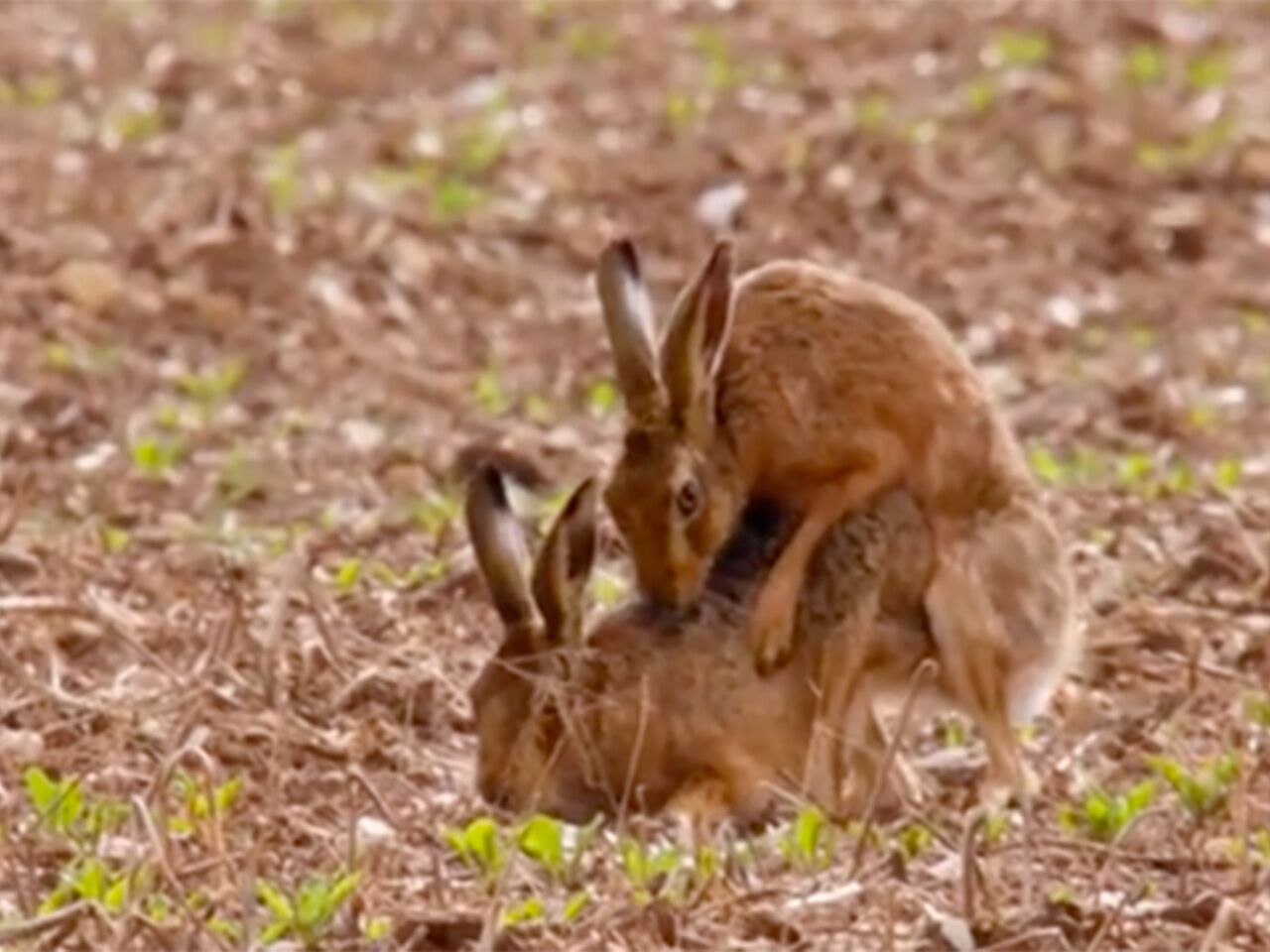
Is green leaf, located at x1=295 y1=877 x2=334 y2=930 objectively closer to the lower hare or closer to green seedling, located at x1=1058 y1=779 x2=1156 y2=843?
the lower hare

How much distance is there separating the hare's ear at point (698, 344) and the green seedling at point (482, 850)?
1.22 meters

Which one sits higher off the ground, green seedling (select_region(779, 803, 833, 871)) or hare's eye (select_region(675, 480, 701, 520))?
hare's eye (select_region(675, 480, 701, 520))

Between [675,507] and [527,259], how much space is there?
17.3 feet

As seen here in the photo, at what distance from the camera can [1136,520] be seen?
9.43 meters

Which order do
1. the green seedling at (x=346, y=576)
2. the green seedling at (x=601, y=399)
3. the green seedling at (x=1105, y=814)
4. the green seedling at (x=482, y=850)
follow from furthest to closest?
the green seedling at (x=601, y=399)
the green seedling at (x=346, y=576)
the green seedling at (x=1105, y=814)
the green seedling at (x=482, y=850)

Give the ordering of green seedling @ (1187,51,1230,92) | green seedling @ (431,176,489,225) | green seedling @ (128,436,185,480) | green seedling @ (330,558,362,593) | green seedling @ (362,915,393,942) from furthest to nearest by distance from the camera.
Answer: green seedling @ (1187,51,1230,92), green seedling @ (431,176,489,225), green seedling @ (128,436,185,480), green seedling @ (330,558,362,593), green seedling @ (362,915,393,942)

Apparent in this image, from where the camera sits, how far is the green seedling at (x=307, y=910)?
19.4 feet

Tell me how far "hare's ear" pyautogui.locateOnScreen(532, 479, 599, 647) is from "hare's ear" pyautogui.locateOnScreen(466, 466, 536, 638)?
0.12ft

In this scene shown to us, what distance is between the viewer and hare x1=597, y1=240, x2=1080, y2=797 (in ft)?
24.2

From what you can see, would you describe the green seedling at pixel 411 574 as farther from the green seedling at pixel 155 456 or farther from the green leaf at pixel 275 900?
the green leaf at pixel 275 900

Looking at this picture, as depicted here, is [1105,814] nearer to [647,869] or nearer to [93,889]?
[647,869]

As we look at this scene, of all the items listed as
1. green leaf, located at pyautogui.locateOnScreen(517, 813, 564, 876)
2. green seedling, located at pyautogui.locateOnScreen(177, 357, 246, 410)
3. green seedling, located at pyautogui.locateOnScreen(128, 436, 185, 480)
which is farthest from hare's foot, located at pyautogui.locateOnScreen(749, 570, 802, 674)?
green seedling, located at pyautogui.locateOnScreen(177, 357, 246, 410)

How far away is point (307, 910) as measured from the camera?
233 inches

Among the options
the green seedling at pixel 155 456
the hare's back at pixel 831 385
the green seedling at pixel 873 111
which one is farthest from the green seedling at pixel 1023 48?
the hare's back at pixel 831 385
